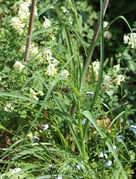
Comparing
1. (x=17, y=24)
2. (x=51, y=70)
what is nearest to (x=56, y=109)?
(x=51, y=70)

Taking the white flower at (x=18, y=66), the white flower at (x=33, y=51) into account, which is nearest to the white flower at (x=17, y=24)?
the white flower at (x=33, y=51)

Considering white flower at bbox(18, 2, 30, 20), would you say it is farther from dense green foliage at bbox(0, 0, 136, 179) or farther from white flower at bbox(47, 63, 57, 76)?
white flower at bbox(47, 63, 57, 76)

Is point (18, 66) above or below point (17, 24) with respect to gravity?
below

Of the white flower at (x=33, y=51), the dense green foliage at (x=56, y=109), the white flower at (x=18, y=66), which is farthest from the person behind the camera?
the white flower at (x=33, y=51)

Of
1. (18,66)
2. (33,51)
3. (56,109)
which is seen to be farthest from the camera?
(33,51)

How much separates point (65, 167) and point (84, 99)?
1.82 ft

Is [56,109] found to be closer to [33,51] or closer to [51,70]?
[51,70]

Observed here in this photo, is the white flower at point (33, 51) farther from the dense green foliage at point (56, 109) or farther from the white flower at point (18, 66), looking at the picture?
the white flower at point (18, 66)

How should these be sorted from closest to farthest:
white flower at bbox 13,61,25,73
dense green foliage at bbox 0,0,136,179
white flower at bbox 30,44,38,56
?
dense green foliage at bbox 0,0,136,179 → white flower at bbox 13,61,25,73 → white flower at bbox 30,44,38,56

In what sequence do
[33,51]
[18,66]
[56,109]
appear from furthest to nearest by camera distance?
[33,51] → [18,66] → [56,109]

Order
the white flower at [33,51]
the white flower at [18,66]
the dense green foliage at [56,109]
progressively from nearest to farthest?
the dense green foliage at [56,109] → the white flower at [18,66] → the white flower at [33,51]

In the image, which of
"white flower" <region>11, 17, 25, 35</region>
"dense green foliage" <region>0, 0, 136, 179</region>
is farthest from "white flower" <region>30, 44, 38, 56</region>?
"white flower" <region>11, 17, 25, 35</region>

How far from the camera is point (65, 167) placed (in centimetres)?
186

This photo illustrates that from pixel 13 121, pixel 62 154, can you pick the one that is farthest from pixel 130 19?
pixel 62 154
